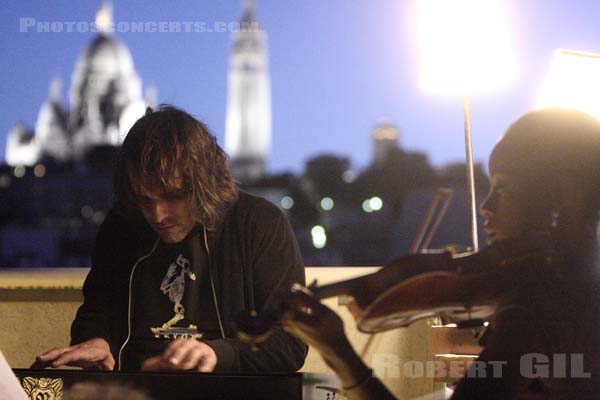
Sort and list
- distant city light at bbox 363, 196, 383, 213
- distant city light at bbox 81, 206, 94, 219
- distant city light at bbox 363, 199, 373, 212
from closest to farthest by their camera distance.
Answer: distant city light at bbox 363, 196, 383, 213 < distant city light at bbox 363, 199, 373, 212 < distant city light at bbox 81, 206, 94, 219

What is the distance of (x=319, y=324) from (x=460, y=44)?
0.80 metres

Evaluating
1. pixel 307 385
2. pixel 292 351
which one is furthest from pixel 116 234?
pixel 307 385

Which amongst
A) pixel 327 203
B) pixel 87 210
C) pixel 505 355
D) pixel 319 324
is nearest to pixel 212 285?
pixel 319 324

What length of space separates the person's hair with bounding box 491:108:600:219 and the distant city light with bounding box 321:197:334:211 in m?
29.5

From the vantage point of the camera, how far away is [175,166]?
209cm

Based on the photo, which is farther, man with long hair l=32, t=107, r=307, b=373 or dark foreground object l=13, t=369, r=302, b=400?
man with long hair l=32, t=107, r=307, b=373

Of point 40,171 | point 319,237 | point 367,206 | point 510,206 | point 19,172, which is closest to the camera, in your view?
point 510,206

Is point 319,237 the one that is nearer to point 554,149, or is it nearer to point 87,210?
point 87,210

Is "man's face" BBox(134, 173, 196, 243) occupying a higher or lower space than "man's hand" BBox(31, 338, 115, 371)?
higher

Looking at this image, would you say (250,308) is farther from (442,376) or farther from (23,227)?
(23,227)

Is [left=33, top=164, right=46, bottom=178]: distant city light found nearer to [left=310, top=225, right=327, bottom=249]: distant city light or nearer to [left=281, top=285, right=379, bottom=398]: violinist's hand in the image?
[left=310, top=225, right=327, bottom=249]: distant city light

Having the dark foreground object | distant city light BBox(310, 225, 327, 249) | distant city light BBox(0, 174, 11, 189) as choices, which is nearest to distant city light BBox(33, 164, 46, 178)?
distant city light BBox(0, 174, 11, 189)

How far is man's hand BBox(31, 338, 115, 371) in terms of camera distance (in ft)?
6.08

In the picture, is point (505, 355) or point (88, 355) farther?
point (88, 355)
